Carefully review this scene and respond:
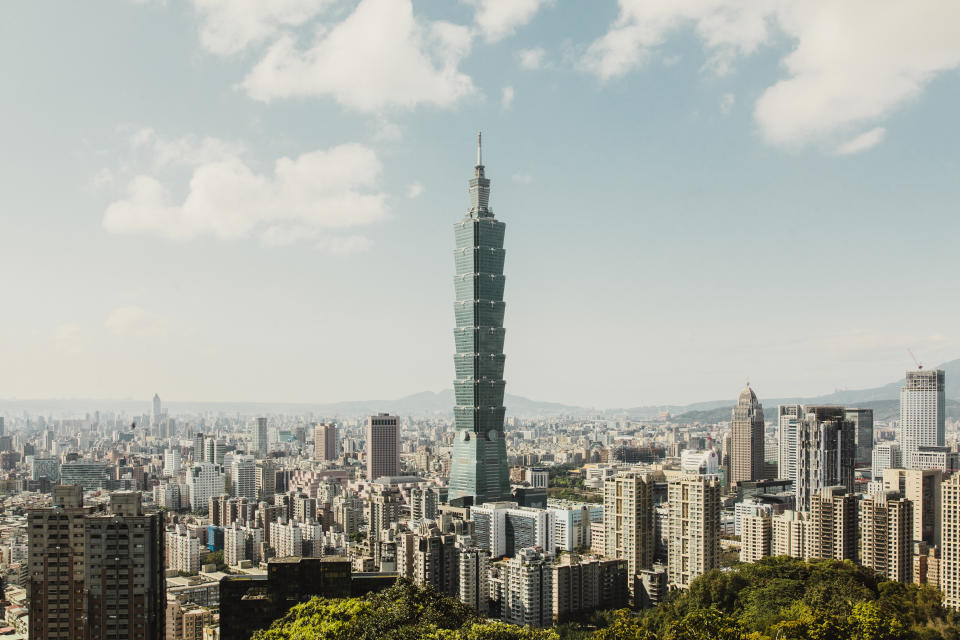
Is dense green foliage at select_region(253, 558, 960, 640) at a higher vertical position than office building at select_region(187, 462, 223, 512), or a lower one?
higher

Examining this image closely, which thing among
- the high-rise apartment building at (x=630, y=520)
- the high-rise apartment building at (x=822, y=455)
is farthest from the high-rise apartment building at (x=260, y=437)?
the high-rise apartment building at (x=630, y=520)

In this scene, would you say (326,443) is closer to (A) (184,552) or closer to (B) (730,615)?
(A) (184,552)

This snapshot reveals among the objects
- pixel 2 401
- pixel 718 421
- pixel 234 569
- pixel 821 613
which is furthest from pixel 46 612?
pixel 718 421

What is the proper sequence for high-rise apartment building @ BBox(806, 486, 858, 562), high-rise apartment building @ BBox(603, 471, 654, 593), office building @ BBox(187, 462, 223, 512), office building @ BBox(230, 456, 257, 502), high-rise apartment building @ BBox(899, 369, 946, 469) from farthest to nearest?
high-rise apartment building @ BBox(899, 369, 946, 469) < office building @ BBox(230, 456, 257, 502) < office building @ BBox(187, 462, 223, 512) < high-rise apartment building @ BBox(603, 471, 654, 593) < high-rise apartment building @ BBox(806, 486, 858, 562)

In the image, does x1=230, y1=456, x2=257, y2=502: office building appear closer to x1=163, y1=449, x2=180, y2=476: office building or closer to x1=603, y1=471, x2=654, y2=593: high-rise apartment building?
x1=163, y1=449, x2=180, y2=476: office building

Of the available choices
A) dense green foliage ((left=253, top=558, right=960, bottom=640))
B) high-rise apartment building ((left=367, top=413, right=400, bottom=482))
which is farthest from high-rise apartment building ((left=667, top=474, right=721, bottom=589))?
high-rise apartment building ((left=367, top=413, right=400, bottom=482))

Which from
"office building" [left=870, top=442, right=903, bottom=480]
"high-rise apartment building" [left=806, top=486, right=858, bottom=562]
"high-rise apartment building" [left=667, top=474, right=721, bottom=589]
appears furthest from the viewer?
"office building" [left=870, top=442, right=903, bottom=480]

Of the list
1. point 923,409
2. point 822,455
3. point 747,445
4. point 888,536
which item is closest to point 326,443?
point 747,445

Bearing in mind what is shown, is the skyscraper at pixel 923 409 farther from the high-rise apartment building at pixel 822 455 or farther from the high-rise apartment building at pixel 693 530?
the high-rise apartment building at pixel 693 530
